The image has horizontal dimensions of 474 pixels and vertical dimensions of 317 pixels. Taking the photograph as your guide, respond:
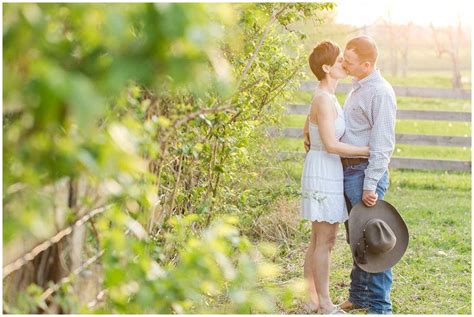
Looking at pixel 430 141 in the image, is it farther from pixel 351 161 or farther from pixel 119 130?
pixel 119 130

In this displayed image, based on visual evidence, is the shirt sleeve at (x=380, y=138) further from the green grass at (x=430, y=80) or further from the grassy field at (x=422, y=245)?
the green grass at (x=430, y=80)

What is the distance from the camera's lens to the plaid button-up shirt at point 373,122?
15.6ft

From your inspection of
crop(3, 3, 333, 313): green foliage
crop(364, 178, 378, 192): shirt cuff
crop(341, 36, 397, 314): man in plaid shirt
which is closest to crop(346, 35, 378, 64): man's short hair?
crop(341, 36, 397, 314): man in plaid shirt

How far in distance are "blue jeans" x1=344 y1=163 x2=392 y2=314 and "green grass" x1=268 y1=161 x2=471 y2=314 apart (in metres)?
0.23

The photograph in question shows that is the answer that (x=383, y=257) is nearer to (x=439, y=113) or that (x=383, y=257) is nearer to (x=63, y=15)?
(x=63, y=15)

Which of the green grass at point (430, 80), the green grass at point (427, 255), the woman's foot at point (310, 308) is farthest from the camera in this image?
the green grass at point (430, 80)

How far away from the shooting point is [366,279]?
5059 mm

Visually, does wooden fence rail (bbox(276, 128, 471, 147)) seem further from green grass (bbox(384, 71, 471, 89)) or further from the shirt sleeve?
green grass (bbox(384, 71, 471, 89))

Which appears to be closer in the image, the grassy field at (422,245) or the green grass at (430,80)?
the grassy field at (422,245)

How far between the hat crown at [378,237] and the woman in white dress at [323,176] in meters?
0.15

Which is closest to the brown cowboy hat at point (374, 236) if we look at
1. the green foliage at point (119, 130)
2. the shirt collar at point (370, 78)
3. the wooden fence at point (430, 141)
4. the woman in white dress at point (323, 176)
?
the woman in white dress at point (323, 176)

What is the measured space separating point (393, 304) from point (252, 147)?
1.73 metres

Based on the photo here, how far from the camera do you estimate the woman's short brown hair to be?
16.0 feet

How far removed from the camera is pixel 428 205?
895cm
